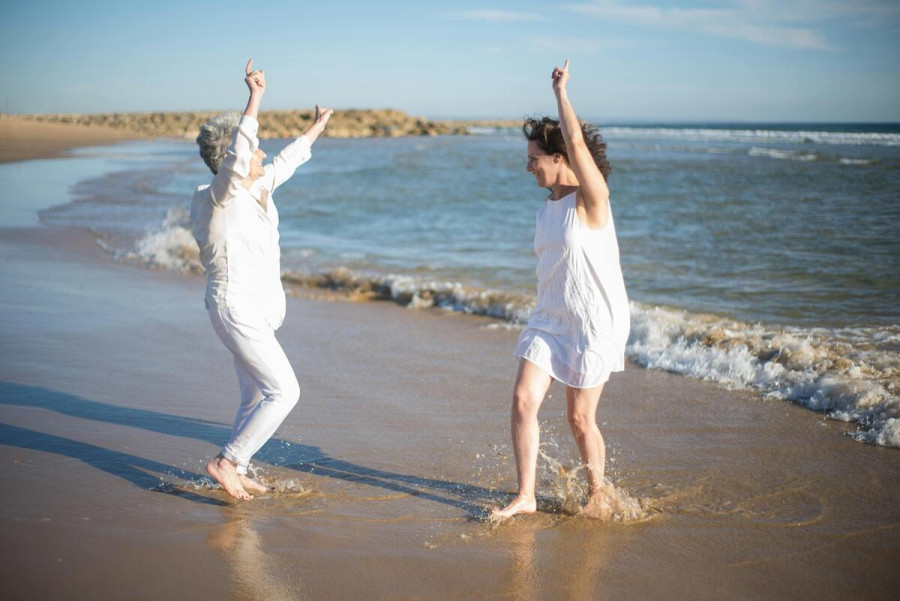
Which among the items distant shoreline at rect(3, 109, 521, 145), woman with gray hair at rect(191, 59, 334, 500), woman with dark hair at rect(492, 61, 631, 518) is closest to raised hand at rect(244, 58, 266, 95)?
woman with gray hair at rect(191, 59, 334, 500)

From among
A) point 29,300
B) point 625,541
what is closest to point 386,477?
point 625,541

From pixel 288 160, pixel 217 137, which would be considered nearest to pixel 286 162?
pixel 288 160

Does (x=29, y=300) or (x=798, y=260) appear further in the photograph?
(x=798, y=260)

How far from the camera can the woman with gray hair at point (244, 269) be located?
3582 millimetres

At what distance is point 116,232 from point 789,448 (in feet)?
41.7

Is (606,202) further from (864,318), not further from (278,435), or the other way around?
(864,318)

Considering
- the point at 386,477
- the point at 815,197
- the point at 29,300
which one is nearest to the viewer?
the point at 386,477

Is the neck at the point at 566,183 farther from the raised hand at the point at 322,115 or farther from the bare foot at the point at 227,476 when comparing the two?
the bare foot at the point at 227,476

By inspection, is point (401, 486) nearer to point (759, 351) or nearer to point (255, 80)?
point (255, 80)

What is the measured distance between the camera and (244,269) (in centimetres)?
373

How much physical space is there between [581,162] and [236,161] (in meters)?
1.56

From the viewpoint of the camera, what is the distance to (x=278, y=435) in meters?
4.98

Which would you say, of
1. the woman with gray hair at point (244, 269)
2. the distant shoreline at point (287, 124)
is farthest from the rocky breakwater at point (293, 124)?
the woman with gray hair at point (244, 269)

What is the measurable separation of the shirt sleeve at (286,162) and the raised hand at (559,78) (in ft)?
4.55
